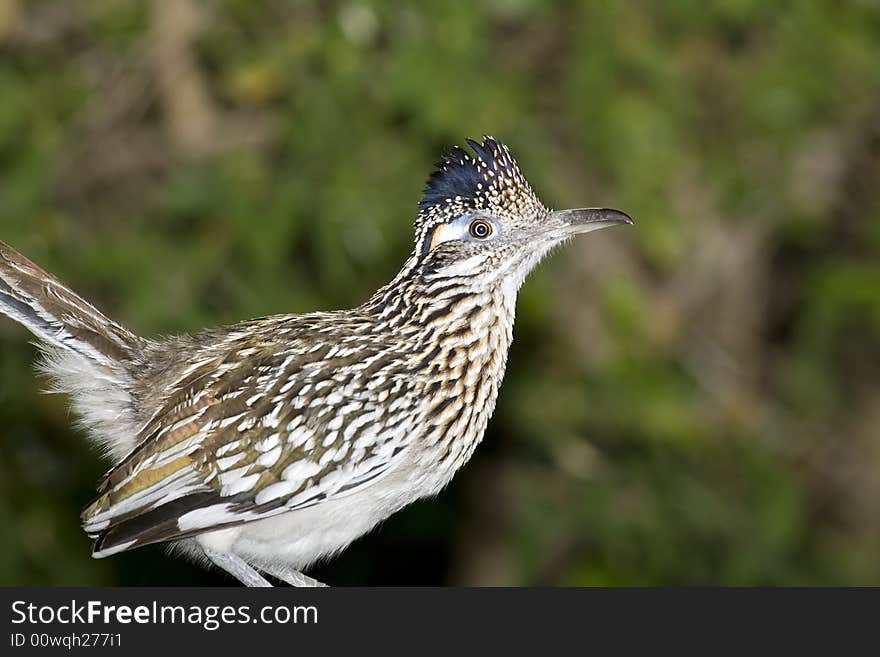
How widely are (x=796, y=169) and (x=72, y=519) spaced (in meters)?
5.98

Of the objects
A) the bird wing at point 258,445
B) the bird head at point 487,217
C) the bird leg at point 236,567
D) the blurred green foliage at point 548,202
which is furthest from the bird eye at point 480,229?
the blurred green foliage at point 548,202

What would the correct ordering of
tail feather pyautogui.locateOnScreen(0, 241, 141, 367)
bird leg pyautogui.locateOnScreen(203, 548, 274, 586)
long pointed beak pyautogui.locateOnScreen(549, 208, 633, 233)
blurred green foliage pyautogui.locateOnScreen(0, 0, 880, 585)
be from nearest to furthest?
long pointed beak pyautogui.locateOnScreen(549, 208, 633, 233)
bird leg pyautogui.locateOnScreen(203, 548, 274, 586)
tail feather pyautogui.locateOnScreen(0, 241, 141, 367)
blurred green foliage pyautogui.locateOnScreen(0, 0, 880, 585)

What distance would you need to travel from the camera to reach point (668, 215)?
9086mm

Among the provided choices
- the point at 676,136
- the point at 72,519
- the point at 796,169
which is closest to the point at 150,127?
the point at 72,519

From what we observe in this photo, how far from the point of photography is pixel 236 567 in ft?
16.1

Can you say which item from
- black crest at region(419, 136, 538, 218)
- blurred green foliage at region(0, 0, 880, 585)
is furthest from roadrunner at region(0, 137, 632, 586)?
blurred green foliage at region(0, 0, 880, 585)

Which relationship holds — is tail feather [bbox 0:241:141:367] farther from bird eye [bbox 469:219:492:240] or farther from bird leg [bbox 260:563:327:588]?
A: bird eye [bbox 469:219:492:240]

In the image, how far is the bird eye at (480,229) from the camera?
189 inches

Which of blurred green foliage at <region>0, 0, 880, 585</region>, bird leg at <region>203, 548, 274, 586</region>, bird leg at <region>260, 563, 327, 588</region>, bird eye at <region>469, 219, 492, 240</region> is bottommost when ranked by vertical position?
bird leg at <region>203, 548, 274, 586</region>

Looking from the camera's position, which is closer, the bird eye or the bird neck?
the bird eye

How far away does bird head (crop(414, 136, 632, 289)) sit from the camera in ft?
15.6

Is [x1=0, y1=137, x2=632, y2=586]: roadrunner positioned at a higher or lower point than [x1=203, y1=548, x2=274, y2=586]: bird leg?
higher

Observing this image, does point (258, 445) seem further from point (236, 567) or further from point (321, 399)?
point (236, 567)

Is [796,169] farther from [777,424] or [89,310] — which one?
[89,310]
